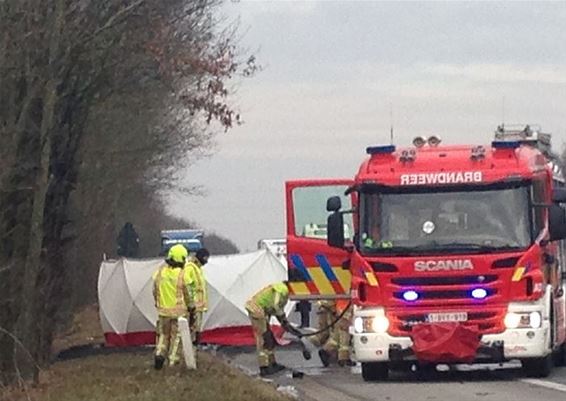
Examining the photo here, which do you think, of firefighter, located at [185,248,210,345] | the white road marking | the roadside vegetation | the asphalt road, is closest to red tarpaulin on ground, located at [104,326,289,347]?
the roadside vegetation

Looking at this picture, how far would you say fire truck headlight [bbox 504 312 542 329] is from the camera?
1906 cm

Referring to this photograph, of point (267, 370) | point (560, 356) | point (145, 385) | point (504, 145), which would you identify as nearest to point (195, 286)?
point (267, 370)

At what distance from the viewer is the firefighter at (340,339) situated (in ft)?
77.1

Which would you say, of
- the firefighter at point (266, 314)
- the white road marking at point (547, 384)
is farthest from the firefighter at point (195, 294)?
the white road marking at point (547, 384)

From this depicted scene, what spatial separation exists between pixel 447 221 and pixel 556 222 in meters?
1.36

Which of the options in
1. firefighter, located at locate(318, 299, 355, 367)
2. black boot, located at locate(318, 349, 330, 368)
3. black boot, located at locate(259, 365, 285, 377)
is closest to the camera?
black boot, located at locate(259, 365, 285, 377)

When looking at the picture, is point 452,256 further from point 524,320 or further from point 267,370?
point 267,370

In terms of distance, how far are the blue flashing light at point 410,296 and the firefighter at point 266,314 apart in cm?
344

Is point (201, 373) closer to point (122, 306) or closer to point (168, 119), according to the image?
point (122, 306)

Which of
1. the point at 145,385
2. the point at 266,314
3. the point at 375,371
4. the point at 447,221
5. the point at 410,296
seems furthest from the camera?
the point at 266,314

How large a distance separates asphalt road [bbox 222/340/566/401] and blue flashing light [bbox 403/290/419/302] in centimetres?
111

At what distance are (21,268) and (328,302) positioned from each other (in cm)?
497

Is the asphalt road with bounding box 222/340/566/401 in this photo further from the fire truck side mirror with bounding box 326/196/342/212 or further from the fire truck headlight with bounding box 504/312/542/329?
the fire truck side mirror with bounding box 326/196/342/212

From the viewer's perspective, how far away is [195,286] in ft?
71.4
